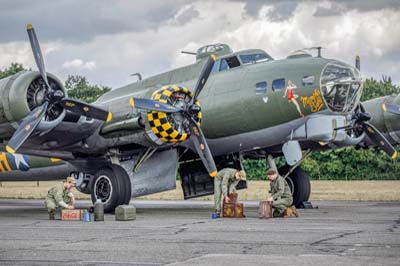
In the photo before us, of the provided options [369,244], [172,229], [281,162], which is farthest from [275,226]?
[281,162]

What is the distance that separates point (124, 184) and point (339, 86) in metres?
6.36

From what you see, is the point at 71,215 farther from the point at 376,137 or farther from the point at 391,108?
the point at 391,108

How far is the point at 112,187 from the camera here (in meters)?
20.9

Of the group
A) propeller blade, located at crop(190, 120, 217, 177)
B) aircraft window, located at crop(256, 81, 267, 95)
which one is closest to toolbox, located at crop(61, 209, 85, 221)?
propeller blade, located at crop(190, 120, 217, 177)

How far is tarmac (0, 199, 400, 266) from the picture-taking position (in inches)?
406

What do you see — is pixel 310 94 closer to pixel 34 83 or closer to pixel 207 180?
pixel 207 180

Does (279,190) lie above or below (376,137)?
below

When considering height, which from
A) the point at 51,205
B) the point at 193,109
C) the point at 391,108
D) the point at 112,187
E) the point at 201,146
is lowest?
the point at 51,205

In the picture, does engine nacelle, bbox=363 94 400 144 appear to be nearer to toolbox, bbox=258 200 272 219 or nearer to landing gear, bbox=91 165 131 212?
toolbox, bbox=258 200 272 219

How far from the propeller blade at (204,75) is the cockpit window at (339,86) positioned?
3.20 metres

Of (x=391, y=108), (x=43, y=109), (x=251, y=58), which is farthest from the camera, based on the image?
(x=391, y=108)

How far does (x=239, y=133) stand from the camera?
21.2m

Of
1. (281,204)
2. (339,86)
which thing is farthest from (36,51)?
(339,86)

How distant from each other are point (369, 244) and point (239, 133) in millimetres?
9491
